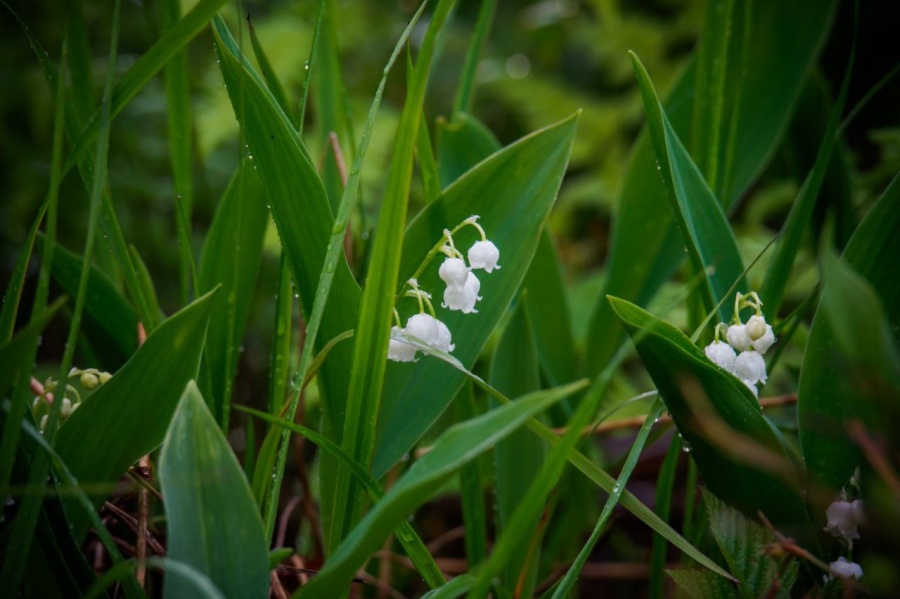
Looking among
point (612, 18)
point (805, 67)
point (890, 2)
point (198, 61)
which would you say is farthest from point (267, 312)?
point (890, 2)

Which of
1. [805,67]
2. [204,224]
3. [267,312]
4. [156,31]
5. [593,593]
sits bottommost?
[593,593]

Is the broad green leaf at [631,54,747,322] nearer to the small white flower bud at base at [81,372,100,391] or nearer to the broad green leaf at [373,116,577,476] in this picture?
the broad green leaf at [373,116,577,476]

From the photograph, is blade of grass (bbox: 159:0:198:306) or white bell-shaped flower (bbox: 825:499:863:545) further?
blade of grass (bbox: 159:0:198:306)

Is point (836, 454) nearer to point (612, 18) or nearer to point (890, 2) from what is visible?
point (890, 2)

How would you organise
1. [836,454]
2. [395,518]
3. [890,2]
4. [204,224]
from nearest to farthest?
[395,518]
[836,454]
[890,2]
[204,224]

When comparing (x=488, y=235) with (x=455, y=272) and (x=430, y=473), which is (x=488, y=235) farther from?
(x=430, y=473)

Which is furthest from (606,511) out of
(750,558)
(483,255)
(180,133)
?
(180,133)

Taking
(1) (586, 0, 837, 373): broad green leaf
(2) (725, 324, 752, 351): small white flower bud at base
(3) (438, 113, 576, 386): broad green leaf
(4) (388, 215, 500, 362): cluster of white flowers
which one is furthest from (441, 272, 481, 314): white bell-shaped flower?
(1) (586, 0, 837, 373): broad green leaf
